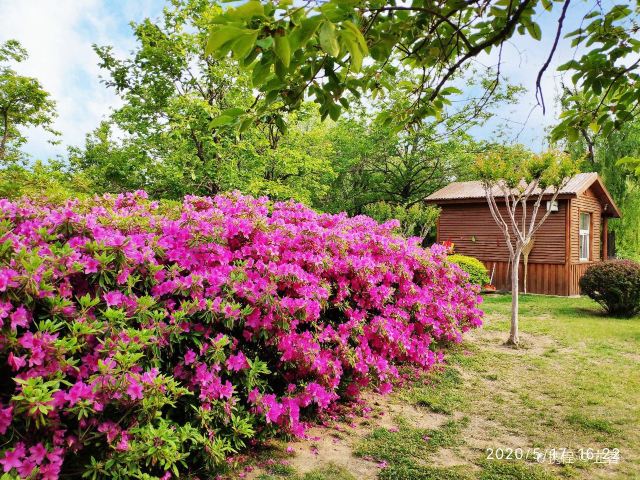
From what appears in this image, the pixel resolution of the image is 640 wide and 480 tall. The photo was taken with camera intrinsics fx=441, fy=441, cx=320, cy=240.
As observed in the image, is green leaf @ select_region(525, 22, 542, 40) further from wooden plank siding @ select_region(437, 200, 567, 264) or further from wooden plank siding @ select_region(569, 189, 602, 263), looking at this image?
wooden plank siding @ select_region(569, 189, 602, 263)

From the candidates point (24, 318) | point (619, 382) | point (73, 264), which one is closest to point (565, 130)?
point (73, 264)

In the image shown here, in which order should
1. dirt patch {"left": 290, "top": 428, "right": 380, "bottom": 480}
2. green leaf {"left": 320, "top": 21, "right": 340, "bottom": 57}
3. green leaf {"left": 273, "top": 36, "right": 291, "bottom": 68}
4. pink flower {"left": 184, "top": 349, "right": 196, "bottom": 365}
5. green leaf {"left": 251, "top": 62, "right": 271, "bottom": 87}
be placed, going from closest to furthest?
green leaf {"left": 320, "top": 21, "right": 340, "bottom": 57}, green leaf {"left": 273, "top": 36, "right": 291, "bottom": 68}, green leaf {"left": 251, "top": 62, "right": 271, "bottom": 87}, pink flower {"left": 184, "top": 349, "right": 196, "bottom": 365}, dirt patch {"left": 290, "top": 428, "right": 380, "bottom": 480}

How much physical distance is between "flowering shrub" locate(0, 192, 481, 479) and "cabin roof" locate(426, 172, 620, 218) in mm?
12766

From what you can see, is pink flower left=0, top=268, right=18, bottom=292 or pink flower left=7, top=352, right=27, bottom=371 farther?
pink flower left=0, top=268, right=18, bottom=292

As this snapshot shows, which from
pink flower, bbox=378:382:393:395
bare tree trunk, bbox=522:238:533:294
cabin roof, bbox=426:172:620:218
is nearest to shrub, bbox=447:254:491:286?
bare tree trunk, bbox=522:238:533:294

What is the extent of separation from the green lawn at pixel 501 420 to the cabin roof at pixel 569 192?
839cm

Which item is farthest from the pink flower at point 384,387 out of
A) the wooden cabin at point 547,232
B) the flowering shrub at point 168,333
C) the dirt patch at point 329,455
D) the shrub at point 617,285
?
the wooden cabin at point 547,232

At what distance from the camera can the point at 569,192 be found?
14.3m

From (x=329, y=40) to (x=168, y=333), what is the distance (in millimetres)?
2275

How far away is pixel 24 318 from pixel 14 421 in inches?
20.4

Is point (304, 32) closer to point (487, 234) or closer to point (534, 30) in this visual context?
point (534, 30)

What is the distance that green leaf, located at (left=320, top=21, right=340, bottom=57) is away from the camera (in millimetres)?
1002

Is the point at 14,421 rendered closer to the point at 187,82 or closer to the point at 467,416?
the point at 467,416

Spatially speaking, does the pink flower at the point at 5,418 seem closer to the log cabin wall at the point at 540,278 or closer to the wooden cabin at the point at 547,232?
the wooden cabin at the point at 547,232
